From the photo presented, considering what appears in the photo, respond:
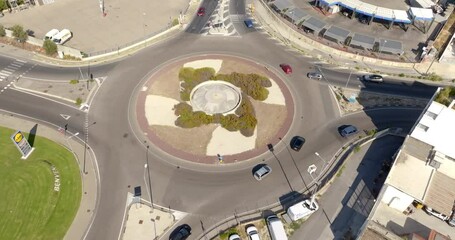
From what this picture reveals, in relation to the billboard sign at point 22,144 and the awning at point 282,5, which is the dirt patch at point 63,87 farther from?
the awning at point 282,5

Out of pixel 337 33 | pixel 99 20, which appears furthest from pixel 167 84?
pixel 337 33

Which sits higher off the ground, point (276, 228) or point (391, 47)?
point (391, 47)

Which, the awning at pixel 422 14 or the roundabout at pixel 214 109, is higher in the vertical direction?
the awning at pixel 422 14

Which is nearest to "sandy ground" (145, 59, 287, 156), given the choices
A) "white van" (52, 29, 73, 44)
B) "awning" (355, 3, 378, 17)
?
"white van" (52, 29, 73, 44)

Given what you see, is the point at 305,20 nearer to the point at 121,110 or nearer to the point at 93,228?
the point at 121,110

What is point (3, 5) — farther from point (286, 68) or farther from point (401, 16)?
point (401, 16)

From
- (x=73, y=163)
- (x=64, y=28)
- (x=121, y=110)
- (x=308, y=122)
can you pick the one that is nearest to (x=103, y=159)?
(x=73, y=163)

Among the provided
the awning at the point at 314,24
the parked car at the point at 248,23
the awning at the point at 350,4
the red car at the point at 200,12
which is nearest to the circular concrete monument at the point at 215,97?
the parked car at the point at 248,23
